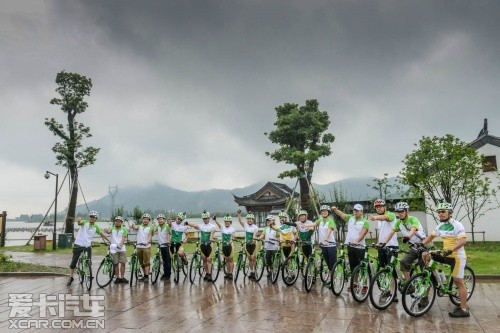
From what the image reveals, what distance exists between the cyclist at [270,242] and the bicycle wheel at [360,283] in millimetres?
3449

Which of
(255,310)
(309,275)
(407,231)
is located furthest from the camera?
(309,275)

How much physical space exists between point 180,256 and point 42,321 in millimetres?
4784

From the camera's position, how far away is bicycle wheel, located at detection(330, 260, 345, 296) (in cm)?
918

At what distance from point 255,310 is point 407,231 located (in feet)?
12.3

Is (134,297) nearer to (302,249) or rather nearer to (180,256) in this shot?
(180,256)

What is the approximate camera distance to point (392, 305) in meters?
8.26

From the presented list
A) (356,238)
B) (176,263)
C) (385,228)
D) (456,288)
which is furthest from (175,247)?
(456,288)

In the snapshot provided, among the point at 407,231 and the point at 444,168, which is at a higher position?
the point at 444,168

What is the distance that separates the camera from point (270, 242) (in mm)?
11820

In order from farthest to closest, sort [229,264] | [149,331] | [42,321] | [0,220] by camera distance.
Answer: [0,220] < [229,264] < [42,321] < [149,331]

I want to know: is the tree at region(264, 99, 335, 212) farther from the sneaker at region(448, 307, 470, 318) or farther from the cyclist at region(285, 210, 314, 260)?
the sneaker at region(448, 307, 470, 318)

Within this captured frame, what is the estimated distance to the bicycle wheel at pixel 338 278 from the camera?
9183mm

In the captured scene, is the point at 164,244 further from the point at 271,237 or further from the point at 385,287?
the point at 385,287

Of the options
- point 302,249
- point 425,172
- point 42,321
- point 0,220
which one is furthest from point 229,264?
point 0,220
